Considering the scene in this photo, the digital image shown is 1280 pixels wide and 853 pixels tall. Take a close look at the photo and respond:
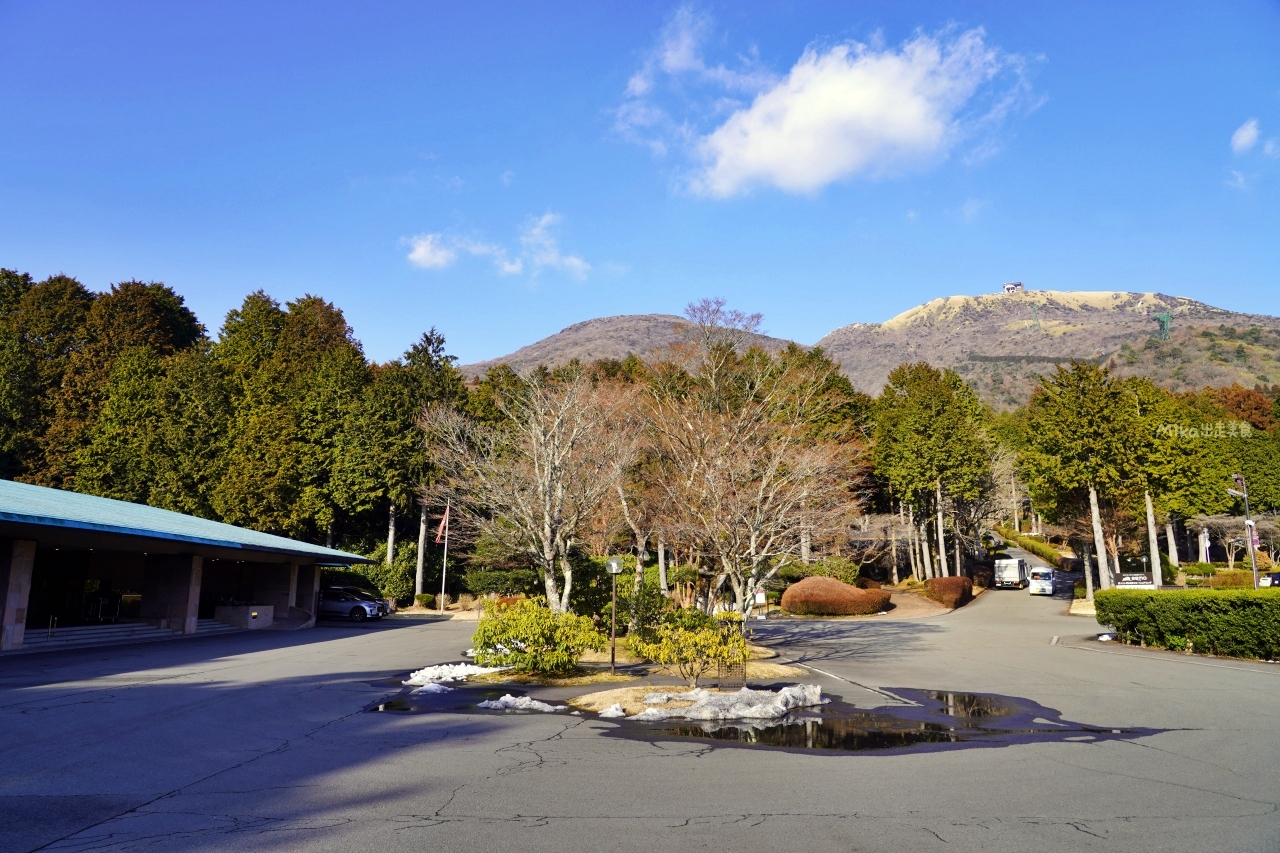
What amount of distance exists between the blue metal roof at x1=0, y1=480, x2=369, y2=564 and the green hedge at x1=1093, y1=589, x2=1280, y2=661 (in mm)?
27484

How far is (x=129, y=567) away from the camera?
30797mm

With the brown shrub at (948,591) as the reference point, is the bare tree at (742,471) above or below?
above

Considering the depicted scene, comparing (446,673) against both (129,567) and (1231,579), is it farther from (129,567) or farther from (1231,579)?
(1231,579)

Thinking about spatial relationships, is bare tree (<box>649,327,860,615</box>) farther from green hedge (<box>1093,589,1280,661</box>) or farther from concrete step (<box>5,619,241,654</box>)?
concrete step (<box>5,619,241,654</box>)

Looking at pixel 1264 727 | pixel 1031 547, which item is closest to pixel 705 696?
pixel 1264 727

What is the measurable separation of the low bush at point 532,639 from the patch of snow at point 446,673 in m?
0.69

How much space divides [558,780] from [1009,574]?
164ft

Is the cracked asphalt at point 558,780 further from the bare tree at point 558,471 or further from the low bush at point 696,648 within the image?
the bare tree at point 558,471

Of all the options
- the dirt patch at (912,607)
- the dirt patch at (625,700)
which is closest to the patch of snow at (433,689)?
the dirt patch at (625,700)

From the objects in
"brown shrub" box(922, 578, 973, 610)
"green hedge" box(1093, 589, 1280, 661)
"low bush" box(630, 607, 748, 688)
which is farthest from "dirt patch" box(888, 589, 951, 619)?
"low bush" box(630, 607, 748, 688)

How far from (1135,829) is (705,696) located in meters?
6.85

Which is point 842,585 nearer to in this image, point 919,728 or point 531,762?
point 919,728

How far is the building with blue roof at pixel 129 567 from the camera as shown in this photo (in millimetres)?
18844

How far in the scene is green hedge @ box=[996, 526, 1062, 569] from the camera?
63812mm
